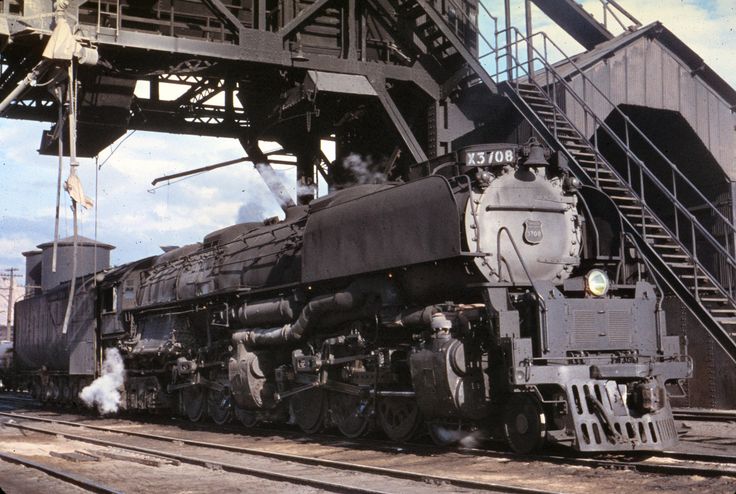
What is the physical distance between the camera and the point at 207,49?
1630cm

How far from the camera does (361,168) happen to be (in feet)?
65.9

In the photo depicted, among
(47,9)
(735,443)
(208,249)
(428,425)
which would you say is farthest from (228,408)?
(735,443)

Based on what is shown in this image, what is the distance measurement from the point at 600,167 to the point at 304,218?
6.33 metres

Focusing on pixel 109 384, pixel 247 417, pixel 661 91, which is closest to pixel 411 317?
pixel 247 417

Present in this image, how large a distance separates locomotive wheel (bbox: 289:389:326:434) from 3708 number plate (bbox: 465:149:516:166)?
4.58 meters

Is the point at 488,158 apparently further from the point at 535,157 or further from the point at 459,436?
the point at 459,436

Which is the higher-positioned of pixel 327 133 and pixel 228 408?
pixel 327 133

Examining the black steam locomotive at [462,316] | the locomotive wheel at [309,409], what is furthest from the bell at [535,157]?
the locomotive wheel at [309,409]

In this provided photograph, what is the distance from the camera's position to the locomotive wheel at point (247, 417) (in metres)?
15.1

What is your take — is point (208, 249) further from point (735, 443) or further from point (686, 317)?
point (735, 443)

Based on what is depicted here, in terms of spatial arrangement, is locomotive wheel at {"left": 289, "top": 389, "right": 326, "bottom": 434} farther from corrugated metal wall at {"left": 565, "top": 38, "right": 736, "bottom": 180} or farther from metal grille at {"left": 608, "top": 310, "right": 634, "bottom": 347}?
corrugated metal wall at {"left": 565, "top": 38, "right": 736, "bottom": 180}

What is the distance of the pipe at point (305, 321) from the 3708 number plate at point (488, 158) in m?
2.42

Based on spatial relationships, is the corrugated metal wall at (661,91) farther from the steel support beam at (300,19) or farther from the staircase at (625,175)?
the steel support beam at (300,19)

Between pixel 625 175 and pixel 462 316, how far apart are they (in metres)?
12.3
